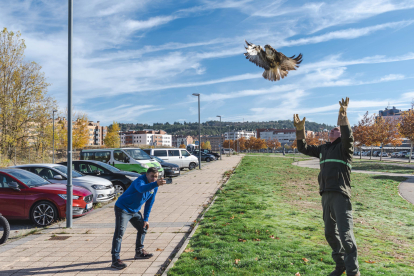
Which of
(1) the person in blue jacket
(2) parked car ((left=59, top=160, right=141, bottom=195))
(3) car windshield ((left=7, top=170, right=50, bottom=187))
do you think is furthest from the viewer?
(2) parked car ((left=59, top=160, right=141, bottom=195))

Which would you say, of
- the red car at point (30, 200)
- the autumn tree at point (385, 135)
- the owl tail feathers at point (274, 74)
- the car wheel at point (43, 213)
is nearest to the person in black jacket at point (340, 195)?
the owl tail feathers at point (274, 74)

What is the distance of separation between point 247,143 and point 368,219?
117977 mm

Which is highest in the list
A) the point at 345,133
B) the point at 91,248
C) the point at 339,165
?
the point at 345,133

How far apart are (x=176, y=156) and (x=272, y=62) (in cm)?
2274

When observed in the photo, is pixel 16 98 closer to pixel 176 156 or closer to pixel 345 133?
pixel 176 156

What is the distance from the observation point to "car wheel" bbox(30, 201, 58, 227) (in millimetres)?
8320

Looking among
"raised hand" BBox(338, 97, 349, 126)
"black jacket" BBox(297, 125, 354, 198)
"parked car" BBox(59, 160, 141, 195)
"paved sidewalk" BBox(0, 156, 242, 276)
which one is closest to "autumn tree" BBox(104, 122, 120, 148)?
"parked car" BBox(59, 160, 141, 195)

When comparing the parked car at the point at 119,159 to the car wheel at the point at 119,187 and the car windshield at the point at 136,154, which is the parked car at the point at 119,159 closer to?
the car windshield at the point at 136,154

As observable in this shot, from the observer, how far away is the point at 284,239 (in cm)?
629

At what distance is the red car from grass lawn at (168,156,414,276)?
402 cm

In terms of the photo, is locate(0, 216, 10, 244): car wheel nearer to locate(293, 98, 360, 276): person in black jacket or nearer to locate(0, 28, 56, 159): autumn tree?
locate(293, 98, 360, 276): person in black jacket

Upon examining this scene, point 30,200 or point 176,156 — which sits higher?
point 176,156

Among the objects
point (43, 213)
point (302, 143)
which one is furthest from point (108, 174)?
point (302, 143)

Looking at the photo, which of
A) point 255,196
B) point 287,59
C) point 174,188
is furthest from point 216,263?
point 174,188
